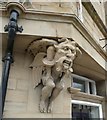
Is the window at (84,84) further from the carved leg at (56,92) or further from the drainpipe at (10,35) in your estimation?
the drainpipe at (10,35)

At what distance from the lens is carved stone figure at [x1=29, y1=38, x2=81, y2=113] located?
6.11ft

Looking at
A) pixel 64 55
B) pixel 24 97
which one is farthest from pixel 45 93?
pixel 64 55

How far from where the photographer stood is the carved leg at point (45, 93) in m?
1.95

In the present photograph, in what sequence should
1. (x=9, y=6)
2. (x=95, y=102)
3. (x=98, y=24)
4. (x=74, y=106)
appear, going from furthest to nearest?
(x=98, y=24), (x=95, y=102), (x=74, y=106), (x=9, y=6)

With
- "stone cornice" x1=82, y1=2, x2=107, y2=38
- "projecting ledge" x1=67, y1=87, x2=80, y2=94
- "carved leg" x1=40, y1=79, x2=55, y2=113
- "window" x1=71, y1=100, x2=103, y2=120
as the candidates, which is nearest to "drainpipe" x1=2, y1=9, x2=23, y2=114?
"carved leg" x1=40, y1=79, x2=55, y2=113

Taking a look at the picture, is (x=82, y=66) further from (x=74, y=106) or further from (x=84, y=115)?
(x=84, y=115)

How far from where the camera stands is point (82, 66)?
2641 mm

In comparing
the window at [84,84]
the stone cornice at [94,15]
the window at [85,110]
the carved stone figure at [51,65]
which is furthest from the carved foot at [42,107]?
the stone cornice at [94,15]

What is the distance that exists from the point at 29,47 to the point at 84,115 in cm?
137

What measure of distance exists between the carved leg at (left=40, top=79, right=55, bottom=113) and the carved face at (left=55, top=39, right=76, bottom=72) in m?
0.19

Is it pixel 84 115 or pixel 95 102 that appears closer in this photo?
pixel 84 115

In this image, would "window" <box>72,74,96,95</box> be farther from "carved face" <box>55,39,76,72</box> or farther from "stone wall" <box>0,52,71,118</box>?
"carved face" <box>55,39,76,72</box>

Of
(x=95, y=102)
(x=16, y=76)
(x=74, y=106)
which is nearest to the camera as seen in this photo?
(x=16, y=76)

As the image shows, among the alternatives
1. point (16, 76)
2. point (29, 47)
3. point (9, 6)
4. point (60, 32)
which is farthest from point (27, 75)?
point (9, 6)
